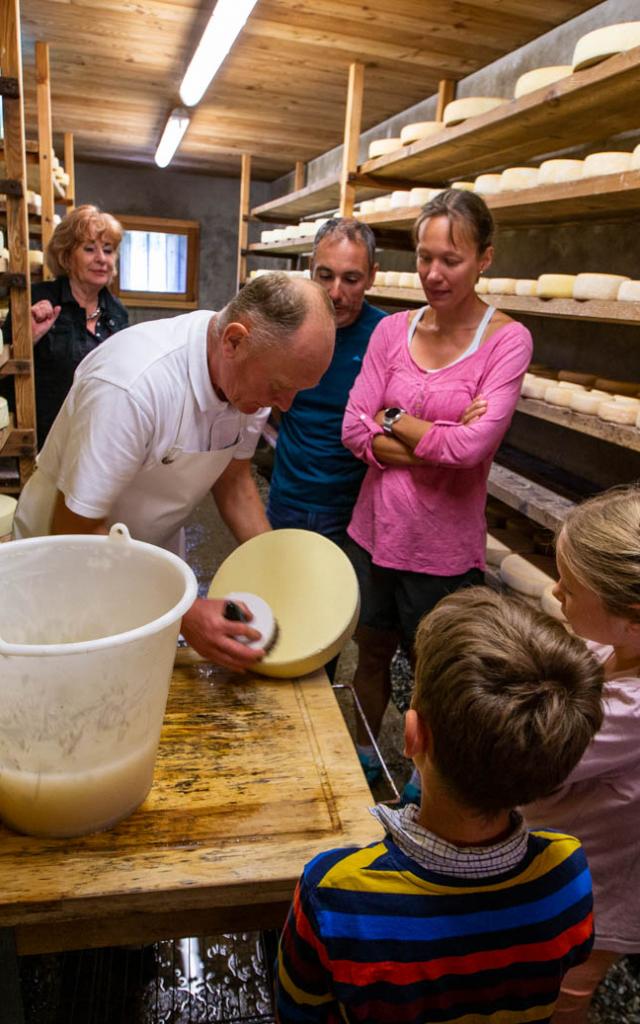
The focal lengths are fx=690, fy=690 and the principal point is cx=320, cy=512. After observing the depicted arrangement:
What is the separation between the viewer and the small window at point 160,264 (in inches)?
357

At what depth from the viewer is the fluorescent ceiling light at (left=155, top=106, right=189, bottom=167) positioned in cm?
538

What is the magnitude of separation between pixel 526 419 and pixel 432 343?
151 centimetres

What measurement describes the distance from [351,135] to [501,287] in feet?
6.39

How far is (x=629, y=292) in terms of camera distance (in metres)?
1.99

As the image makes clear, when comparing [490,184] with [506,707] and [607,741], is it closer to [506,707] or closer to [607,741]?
[607,741]

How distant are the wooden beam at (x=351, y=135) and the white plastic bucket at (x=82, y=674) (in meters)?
3.44

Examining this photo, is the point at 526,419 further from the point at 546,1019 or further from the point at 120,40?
the point at 120,40

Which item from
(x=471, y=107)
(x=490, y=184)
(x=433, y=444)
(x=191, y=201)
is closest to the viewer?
(x=433, y=444)

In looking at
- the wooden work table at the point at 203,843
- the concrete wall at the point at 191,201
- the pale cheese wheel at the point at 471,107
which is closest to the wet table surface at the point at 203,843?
the wooden work table at the point at 203,843

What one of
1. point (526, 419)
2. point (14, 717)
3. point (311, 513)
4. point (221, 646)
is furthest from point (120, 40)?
point (14, 717)

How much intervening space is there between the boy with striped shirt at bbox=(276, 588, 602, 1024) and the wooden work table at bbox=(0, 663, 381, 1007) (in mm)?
112

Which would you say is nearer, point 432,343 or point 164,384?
point 164,384

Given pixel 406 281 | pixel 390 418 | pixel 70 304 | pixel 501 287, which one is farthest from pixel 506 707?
pixel 70 304

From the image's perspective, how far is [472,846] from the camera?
74cm
